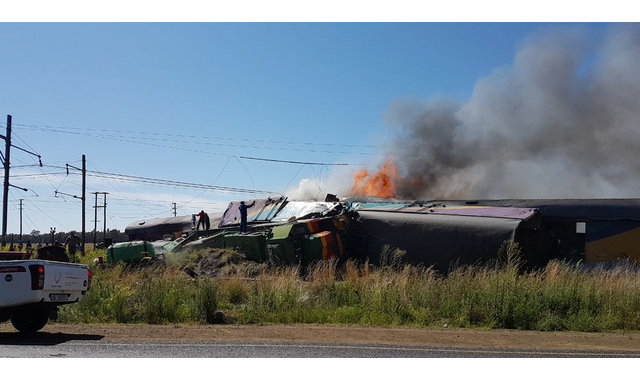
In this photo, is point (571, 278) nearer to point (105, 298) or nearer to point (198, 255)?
point (105, 298)

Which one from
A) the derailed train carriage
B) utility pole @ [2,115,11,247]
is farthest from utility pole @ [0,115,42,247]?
the derailed train carriage

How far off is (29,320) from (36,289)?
4.13 ft

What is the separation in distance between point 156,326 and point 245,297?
3780 mm

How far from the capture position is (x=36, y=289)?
10984 millimetres

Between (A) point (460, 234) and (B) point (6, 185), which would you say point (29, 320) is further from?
(B) point (6, 185)

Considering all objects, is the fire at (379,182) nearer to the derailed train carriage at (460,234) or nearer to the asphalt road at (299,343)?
the derailed train carriage at (460,234)

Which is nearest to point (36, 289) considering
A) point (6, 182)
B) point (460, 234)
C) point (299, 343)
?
point (299, 343)

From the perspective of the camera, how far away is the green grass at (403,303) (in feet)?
42.3

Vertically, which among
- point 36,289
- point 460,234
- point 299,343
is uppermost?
point 460,234

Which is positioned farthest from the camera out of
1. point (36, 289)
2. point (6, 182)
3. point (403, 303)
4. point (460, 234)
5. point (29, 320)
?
point (6, 182)

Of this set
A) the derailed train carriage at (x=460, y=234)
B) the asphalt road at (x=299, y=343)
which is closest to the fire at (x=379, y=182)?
the derailed train carriage at (x=460, y=234)

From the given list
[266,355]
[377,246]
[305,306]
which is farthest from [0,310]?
[377,246]

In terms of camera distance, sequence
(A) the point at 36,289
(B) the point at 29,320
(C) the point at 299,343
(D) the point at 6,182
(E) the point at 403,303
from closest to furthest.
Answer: (C) the point at 299,343 < (A) the point at 36,289 < (B) the point at 29,320 < (E) the point at 403,303 < (D) the point at 6,182

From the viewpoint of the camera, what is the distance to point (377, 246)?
22.6 m
